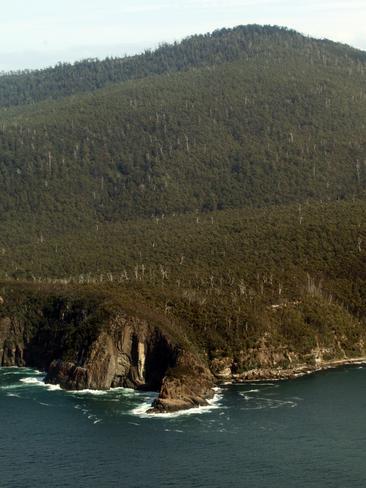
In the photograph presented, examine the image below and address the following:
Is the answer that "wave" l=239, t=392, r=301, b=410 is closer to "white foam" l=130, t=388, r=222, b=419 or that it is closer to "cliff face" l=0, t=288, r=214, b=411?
"white foam" l=130, t=388, r=222, b=419

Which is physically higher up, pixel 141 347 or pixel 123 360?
pixel 141 347

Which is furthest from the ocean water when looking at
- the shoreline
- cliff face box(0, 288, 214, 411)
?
the shoreline

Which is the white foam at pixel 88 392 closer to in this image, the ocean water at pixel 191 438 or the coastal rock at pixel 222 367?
the ocean water at pixel 191 438

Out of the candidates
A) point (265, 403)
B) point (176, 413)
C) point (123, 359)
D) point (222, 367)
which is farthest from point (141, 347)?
point (265, 403)

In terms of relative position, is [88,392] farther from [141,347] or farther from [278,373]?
[278,373]

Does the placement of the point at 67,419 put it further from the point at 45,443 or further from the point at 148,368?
the point at 148,368

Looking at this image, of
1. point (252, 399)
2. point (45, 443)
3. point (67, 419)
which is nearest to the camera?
point (45, 443)

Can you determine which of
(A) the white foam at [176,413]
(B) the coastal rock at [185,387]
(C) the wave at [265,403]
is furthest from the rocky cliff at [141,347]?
(C) the wave at [265,403]

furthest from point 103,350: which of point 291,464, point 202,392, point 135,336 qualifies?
point 291,464
